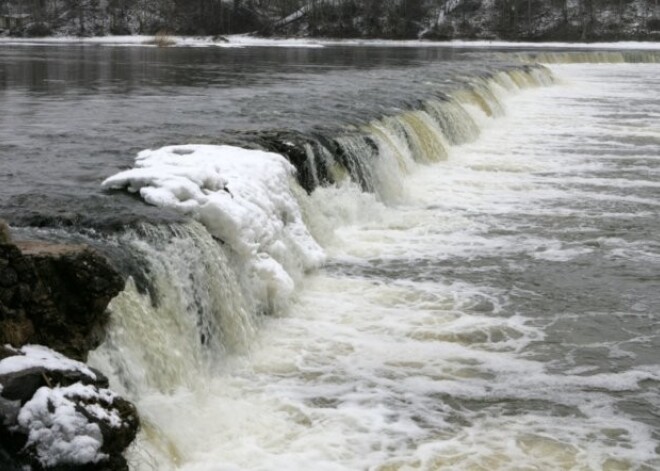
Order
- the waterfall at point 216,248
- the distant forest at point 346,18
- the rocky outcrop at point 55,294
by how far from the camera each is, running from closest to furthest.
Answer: the rocky outcrop at point 55,294 → the waterfall at point 216,248 → the distant forest at point 346,18

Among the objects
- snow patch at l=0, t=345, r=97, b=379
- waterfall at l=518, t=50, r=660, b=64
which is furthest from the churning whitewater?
waterfall at l=518, t=50, r=660, b=64

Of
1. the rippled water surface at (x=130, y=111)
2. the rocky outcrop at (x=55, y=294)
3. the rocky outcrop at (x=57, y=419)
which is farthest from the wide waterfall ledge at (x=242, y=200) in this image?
the rocky outcrop at (x=57, y=419)

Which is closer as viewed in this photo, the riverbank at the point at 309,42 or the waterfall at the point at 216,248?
the waterfall at the point at 216,248

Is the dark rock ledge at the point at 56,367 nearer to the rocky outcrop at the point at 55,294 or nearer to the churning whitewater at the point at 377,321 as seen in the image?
the rocky outcrop at the point at 55,294

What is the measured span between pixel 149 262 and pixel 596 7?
87766 millimetres

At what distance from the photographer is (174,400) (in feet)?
21.2

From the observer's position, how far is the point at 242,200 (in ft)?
31.3

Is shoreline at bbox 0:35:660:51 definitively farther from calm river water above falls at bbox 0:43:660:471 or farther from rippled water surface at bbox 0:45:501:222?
calm river water above falls at bbox 0:43:660:471

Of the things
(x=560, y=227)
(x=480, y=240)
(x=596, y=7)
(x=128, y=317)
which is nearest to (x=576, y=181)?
(x=560, y=227)

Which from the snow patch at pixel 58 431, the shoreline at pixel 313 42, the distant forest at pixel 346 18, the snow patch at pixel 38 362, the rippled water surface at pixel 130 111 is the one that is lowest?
the snow patch at pixel 58 431

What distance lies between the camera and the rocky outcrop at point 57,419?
14.5 feet

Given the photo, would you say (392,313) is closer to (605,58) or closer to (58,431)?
(58,431)

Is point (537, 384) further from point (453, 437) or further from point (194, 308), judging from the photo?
point (194, 308)

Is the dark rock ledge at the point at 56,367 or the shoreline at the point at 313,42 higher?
the shoreline at the point at 313,42
